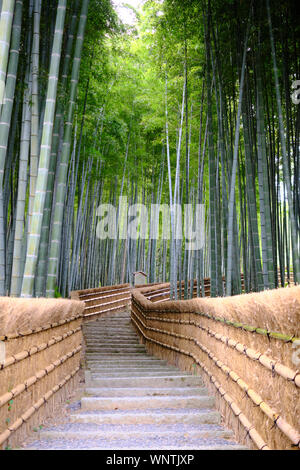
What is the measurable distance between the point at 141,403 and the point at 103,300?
6.21m

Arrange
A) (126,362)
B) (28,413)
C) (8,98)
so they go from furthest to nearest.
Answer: (126,362) < (8,98) < (28,413)

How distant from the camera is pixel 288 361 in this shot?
1.42m

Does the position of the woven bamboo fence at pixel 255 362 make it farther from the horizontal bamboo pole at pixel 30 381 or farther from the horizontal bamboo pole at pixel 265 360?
the horizontal bamboo pole at pixel 30 381

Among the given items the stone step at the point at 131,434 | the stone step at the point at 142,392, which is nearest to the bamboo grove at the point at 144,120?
the stone step at the point at 142,392

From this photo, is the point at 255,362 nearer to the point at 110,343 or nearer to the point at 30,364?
the point at 30,364

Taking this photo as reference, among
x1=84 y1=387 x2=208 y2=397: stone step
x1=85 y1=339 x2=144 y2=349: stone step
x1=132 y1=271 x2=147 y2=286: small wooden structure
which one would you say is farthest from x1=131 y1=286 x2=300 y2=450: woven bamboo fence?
x1=132 y1=271 x2=147 y2=286: small wooden structure

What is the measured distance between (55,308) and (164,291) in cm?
635

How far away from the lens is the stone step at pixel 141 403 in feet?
8.25

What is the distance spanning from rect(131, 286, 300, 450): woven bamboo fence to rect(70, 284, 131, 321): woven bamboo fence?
416 cm

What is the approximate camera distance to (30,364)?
2.06 meters

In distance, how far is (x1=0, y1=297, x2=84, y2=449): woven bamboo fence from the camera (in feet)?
5.52

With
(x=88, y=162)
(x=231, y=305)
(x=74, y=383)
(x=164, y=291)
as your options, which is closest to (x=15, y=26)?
(x=231, y=305)

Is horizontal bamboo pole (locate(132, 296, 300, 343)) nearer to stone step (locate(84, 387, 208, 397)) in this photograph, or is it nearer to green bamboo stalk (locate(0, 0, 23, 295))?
stone step (locate(84, 387, 208, 397))

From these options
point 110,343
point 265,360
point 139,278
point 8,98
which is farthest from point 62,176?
point 139,278
